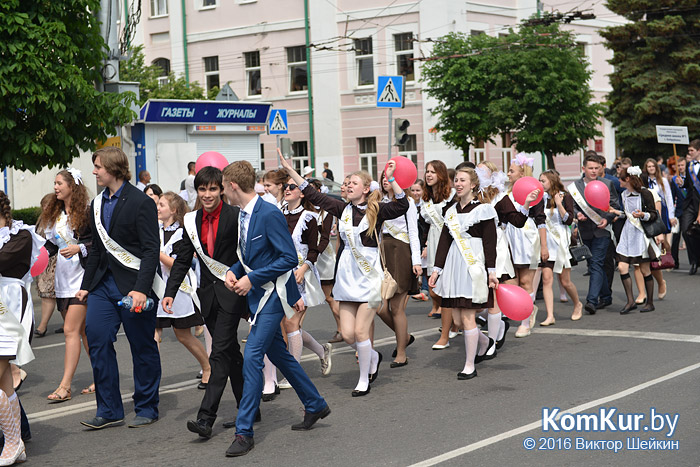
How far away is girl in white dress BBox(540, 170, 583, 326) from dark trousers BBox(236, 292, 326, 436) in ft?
16.5

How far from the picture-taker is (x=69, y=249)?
8.06 metres

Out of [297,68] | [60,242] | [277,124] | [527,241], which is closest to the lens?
[60,242]

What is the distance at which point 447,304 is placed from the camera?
841 cm

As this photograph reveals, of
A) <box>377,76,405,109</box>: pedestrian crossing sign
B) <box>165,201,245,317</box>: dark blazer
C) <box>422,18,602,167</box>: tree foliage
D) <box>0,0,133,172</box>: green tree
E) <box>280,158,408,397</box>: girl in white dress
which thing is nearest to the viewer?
<box>165,201,245,317</box>: dark blazer

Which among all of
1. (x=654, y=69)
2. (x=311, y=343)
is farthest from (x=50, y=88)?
(x=654, y=69)

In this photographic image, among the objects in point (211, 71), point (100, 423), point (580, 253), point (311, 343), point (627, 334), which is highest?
point (211, 71)

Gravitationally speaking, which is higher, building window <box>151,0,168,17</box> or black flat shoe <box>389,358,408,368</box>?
building window <box>151,0,168,17</box>

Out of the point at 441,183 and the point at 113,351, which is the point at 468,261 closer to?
the point at 441,183

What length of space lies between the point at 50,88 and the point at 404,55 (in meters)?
25.2

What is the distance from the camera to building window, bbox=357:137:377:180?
127ft

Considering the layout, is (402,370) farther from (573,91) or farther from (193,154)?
(573,91)

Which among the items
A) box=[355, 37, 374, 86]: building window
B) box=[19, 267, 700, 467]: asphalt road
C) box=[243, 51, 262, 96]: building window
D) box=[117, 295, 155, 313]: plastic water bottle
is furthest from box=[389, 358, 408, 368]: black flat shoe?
box=[243, 51, 262, 96]: building window

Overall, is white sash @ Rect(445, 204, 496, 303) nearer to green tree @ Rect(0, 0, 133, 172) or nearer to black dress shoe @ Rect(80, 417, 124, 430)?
black dress shoe @ Rect(80, 417, 124, 430)

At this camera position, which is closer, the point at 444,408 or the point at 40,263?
the point at 444,408
